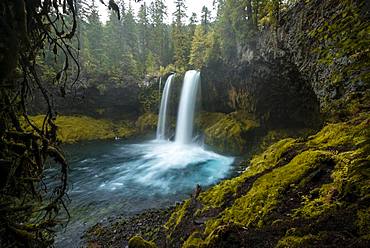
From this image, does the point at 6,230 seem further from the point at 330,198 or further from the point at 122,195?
the point at 122,195

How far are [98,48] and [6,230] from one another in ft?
119

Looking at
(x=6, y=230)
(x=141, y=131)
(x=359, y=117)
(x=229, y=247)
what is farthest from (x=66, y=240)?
(x=141, y=131)

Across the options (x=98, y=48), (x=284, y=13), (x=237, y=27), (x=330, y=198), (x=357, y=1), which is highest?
(x=98, y=48)

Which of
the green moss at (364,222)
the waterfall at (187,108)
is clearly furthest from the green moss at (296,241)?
the waterfall at (187,108)

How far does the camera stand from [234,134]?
18.0 meters

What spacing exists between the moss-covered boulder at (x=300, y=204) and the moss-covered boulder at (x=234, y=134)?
37.0 feet

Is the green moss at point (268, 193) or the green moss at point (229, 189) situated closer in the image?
the green moss at point (268, 193)

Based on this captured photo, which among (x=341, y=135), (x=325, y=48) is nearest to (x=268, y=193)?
(x=341, y=135)

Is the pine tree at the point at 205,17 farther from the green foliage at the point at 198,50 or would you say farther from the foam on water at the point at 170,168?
the foam on water at the point at 170,168

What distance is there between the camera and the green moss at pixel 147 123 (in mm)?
27628

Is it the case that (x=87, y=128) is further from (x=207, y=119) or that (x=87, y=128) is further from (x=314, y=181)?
(x=314, y=181)

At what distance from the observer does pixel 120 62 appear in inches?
1324

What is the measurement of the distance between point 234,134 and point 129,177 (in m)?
7.74

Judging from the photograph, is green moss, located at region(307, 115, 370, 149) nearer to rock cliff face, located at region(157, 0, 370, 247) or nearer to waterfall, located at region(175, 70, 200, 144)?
rock cliff face, located at region(157, 0, 370, 247)
